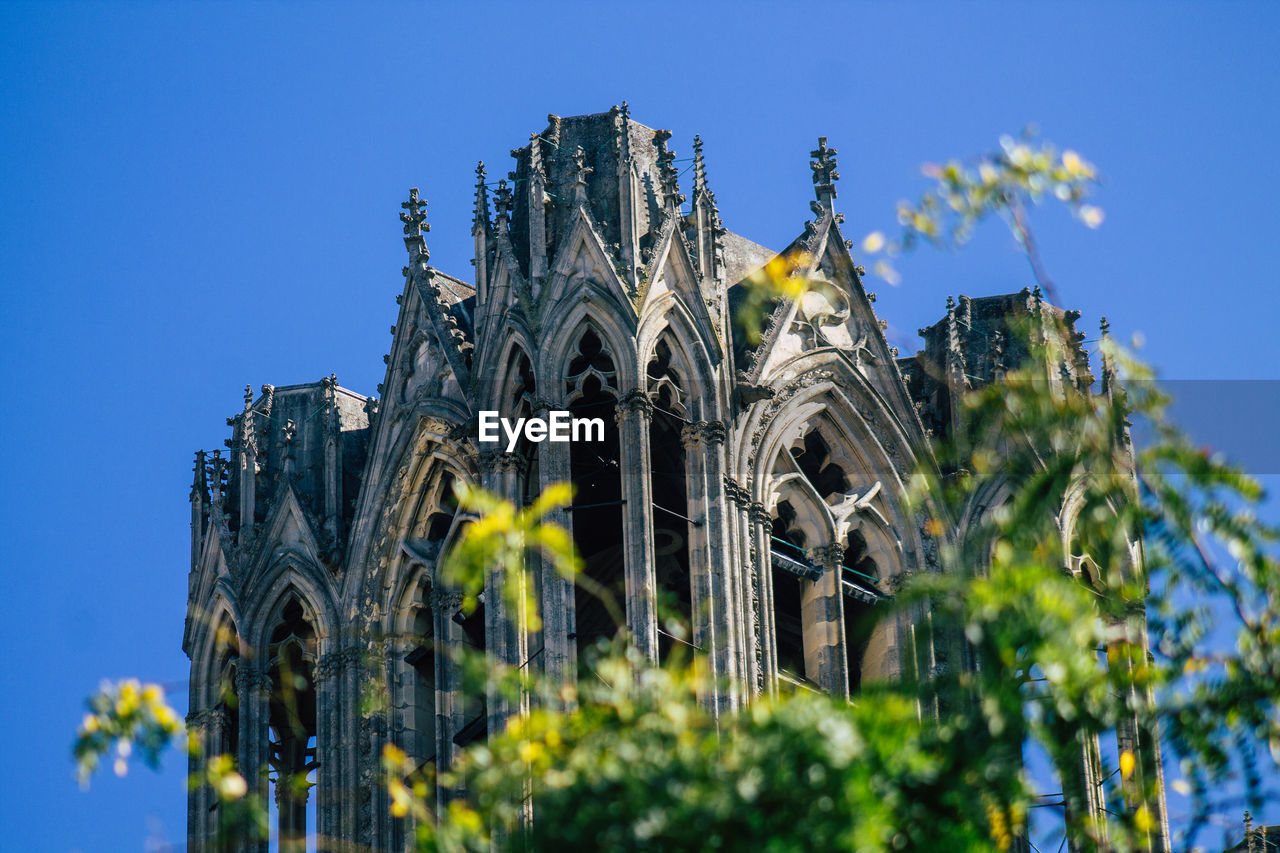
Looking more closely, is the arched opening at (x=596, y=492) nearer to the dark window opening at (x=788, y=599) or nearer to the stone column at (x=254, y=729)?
the dark window opening at (x=788, y=599)

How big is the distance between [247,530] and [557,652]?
8908mm

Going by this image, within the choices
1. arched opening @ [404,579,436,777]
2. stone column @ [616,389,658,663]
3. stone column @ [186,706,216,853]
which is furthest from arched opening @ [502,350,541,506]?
stone column @ [186,706,216,853]

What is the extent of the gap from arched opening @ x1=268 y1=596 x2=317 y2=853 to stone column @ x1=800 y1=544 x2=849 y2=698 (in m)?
7.21

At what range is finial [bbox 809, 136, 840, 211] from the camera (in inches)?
2002

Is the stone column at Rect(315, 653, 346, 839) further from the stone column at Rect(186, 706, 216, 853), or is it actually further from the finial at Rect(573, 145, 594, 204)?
the finial at Rect(573, 145, 594, 204)

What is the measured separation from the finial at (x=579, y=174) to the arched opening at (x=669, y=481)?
230 centimetres

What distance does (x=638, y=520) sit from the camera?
44.2 meters

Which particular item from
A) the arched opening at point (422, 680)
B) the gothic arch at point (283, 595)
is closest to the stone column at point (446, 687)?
the arched opening at point (422, 680)

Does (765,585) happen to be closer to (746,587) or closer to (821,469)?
(746,587)

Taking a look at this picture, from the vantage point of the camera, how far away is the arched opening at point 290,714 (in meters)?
50.1

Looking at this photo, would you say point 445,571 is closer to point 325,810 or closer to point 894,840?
point 325,810

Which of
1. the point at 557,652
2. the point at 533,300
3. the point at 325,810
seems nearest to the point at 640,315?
the point at 533,300

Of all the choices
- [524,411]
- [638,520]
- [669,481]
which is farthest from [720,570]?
[524,411]

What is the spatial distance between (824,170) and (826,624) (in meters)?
7.23
